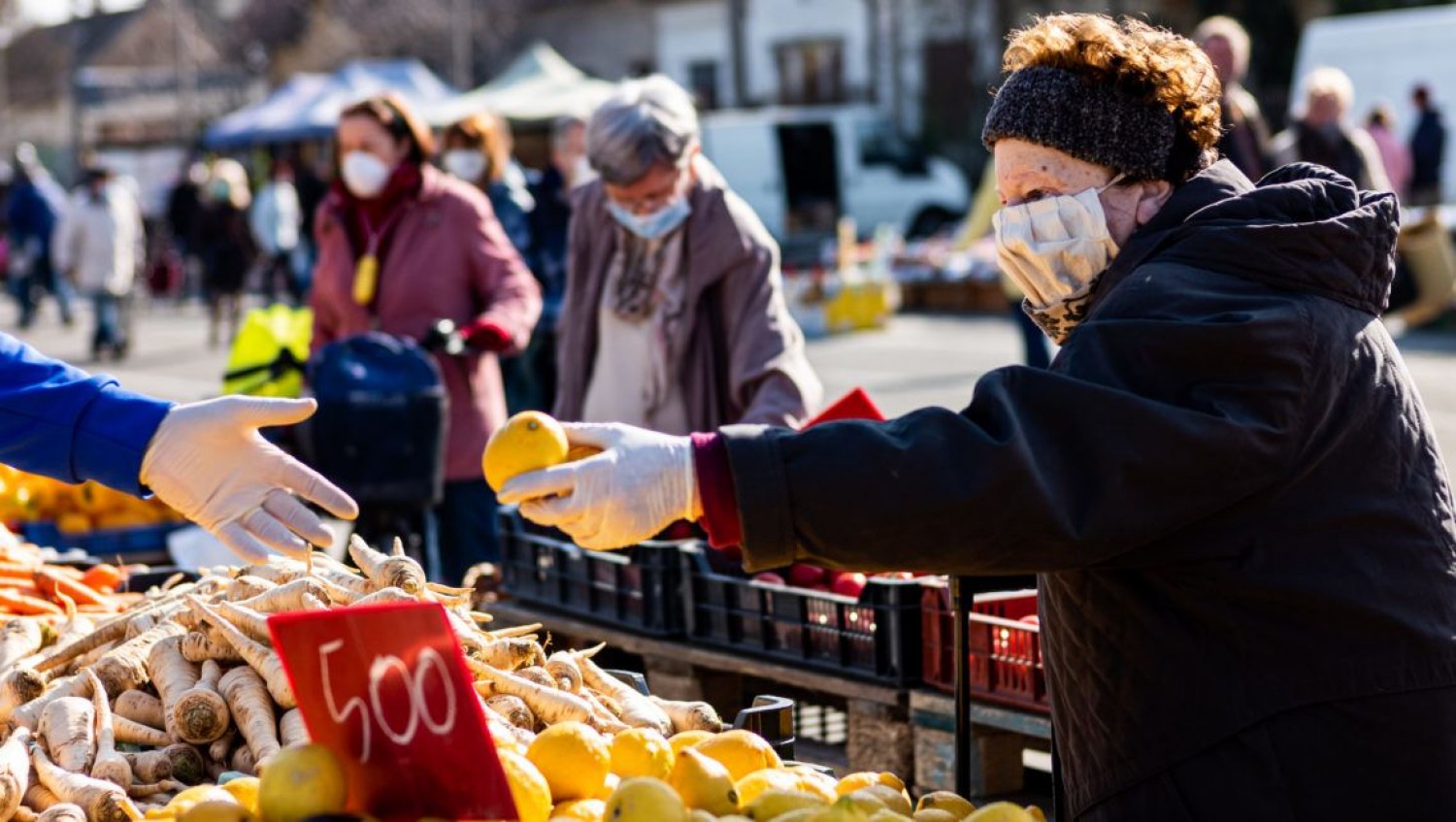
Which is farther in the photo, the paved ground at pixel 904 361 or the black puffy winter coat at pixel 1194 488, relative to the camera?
the paved ground at pixel 904 361

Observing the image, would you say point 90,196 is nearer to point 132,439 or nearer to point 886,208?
point 886,208

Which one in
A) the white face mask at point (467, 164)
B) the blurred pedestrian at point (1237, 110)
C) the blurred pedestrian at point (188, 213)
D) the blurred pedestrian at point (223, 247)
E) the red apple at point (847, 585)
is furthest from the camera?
the blurred pedestrian at point (188, 213)

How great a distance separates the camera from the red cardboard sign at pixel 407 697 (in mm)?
2316

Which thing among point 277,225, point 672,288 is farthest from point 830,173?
point 672,288

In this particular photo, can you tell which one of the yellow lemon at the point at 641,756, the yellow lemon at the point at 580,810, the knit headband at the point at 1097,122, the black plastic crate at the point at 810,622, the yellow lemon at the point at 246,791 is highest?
the knit headband at the point at 1097,122

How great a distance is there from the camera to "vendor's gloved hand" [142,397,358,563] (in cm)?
295

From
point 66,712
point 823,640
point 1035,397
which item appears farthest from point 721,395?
point 1035,397

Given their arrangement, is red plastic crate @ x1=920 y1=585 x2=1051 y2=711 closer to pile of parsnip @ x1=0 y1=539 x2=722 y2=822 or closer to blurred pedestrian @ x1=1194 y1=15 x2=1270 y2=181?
pile of parsnip @ x1=0 y1=539 x2=722 y2=822

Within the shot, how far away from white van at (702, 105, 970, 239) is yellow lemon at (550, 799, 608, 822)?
2034 centimetres

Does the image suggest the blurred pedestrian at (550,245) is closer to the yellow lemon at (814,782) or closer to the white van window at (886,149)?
the yellow lemon at (814,782)

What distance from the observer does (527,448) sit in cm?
226

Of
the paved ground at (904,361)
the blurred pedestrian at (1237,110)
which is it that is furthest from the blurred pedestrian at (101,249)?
the blurred pedestrian at (1237,110)

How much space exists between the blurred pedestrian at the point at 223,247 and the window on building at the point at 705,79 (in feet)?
47.2

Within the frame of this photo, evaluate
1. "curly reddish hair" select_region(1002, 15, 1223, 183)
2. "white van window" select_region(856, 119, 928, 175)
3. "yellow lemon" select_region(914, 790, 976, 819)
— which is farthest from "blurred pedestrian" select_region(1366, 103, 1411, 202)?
"yellow lemon" select_region(914, 790, 976, 819)
